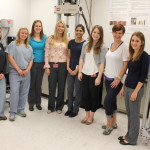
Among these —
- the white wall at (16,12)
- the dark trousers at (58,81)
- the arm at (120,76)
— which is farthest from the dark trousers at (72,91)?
the white wall at (16,12)

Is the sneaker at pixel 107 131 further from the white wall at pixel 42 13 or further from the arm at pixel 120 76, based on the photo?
the white wall at pixel 42 13

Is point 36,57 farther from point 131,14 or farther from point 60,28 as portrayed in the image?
point 131,14

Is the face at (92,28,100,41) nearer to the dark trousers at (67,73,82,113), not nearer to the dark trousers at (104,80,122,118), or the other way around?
the dark trousers at (104,80,122,118)

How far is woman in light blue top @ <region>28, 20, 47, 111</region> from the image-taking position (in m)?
3.11

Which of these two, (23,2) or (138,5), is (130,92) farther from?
(23,2)

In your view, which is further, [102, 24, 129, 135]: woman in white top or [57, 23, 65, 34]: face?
[57, 23, 65, 34]: face

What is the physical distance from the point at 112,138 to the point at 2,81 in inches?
63.9

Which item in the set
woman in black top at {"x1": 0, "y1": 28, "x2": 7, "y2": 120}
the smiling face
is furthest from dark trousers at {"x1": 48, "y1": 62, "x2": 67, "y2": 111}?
woman in black top at {"x1": 0, "y1": 28, "x2": 7, "y2": 120}

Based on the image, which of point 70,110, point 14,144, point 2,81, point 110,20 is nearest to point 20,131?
point 14,144

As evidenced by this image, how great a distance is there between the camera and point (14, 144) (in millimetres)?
2324

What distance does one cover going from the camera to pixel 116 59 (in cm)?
247

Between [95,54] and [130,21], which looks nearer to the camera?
[95,54]

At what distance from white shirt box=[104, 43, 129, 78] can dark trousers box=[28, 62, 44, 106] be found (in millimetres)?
1141

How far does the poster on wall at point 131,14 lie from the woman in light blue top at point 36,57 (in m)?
1.43
